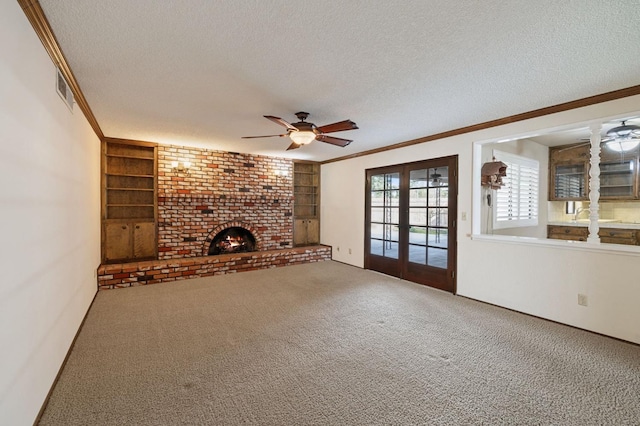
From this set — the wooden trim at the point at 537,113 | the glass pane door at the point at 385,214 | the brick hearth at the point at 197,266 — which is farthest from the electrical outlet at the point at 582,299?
the brick hearth at the point at 197,266

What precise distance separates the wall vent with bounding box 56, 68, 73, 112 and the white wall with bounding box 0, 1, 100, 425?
7cm

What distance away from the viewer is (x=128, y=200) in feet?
16.5

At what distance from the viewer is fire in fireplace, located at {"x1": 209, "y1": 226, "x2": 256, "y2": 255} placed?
5.84m


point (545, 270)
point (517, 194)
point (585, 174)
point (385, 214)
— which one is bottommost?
point (545, 270)

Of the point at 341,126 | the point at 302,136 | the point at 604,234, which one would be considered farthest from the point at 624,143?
the point at 302,136

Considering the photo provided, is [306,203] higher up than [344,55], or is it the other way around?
[344,55]

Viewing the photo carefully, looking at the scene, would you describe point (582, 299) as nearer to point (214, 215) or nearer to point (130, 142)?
point (214, 215)

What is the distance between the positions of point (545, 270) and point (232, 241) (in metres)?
5.30

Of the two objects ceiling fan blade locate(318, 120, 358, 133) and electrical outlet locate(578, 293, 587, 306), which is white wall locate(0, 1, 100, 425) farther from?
electrical outlet locate(578, 293, 587, 306)

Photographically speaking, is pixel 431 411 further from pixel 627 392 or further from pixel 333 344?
pixel 627 392

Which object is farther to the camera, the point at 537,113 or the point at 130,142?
the point at 130,142

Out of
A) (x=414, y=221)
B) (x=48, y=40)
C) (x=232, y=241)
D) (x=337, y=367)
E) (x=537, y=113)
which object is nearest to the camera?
(x=48, y=40)

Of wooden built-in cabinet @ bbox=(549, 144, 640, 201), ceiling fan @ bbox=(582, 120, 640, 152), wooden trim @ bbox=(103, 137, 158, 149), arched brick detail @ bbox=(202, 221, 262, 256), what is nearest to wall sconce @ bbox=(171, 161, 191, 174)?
wooden trim @ bbox=(103, 137, 158, 149)

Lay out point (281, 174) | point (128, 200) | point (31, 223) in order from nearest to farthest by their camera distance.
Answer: point (31, 223) < point (128, 200) < point (281, 174)
